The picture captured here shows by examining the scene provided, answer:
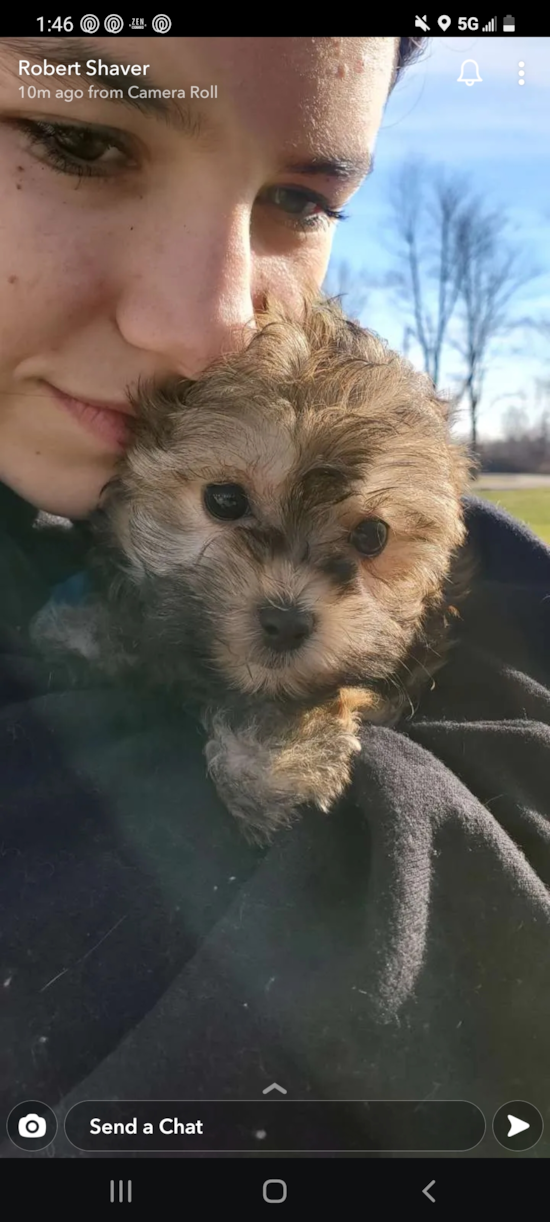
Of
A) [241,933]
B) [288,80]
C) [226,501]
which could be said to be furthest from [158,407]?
[241,933]

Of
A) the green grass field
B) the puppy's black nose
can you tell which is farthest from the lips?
the green grass field

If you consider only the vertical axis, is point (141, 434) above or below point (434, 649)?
above

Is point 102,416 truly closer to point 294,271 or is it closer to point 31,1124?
point 294,271

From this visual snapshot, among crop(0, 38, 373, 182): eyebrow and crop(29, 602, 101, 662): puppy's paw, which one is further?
crop(29, 602, 101, 662): puppy's paw

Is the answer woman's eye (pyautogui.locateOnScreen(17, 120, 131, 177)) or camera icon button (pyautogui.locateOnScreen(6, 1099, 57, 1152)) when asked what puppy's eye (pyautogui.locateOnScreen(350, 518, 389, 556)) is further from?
camera icon button (pyautogui.locateOnScreen(6, 1099, 57, 1152))
